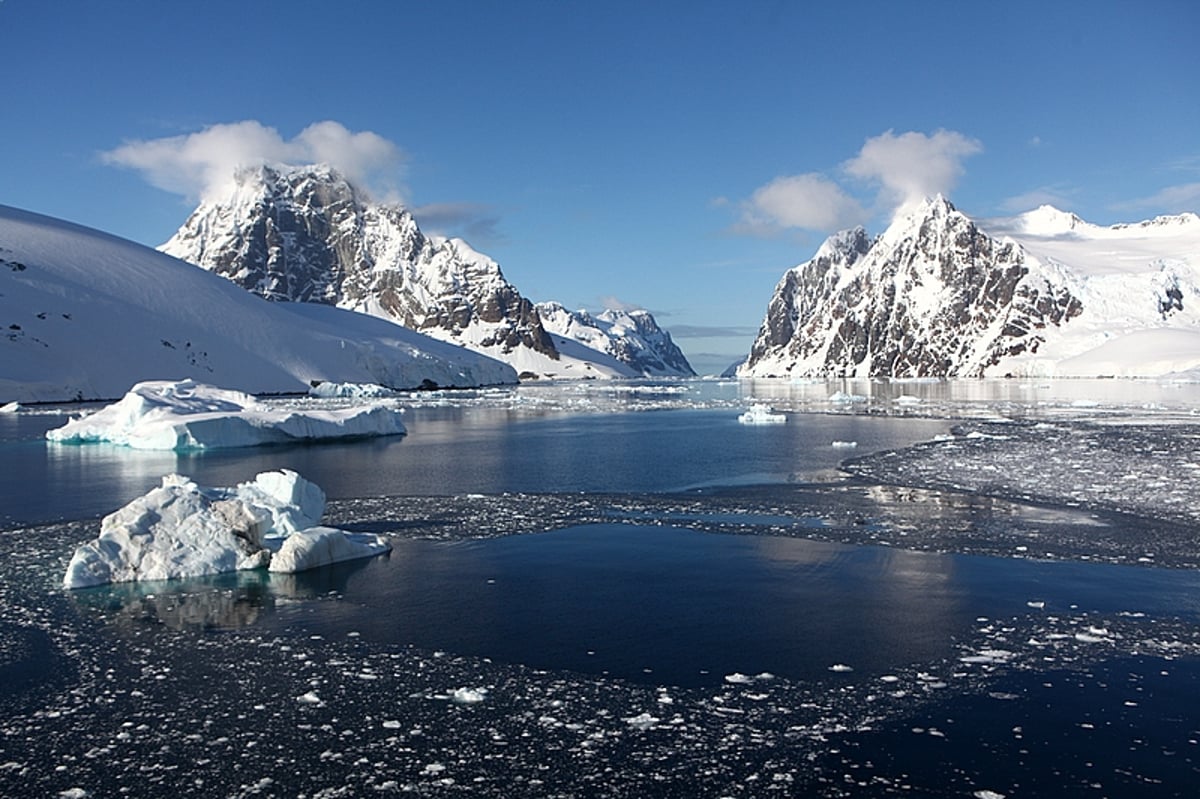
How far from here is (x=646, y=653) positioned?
972 centimetres

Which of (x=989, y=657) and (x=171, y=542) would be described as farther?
(x=171, y=542)

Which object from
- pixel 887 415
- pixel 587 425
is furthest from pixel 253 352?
pixel 887 415

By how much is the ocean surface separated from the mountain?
214 ft

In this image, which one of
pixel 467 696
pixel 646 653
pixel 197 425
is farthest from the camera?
pixel 197 425

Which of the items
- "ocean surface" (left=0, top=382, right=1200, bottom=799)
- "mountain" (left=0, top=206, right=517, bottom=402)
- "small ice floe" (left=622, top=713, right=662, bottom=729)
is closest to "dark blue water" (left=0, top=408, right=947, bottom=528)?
"ocean surface" (left=0, top=382, right=1200, bottom=799)

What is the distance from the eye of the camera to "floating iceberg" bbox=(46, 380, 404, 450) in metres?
34.8

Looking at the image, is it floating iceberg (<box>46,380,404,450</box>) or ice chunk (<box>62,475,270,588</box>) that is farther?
floating iceberg (<box>46,380,404,450</box>)

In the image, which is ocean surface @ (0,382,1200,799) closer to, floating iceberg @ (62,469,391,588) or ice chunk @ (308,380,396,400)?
floating iceberg @ (62,469,391,588)

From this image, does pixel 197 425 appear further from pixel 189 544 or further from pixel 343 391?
pixel 343 391

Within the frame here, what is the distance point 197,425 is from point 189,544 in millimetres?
23163

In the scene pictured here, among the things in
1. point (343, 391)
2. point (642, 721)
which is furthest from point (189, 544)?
point (343, 391)

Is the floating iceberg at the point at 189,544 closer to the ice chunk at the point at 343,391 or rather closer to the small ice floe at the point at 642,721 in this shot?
the small ice floe at the point at 642,721

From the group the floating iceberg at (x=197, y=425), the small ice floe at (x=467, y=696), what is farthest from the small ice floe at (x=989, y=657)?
the floating iceberg at (x=197, y=425)

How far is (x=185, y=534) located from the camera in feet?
45.5
